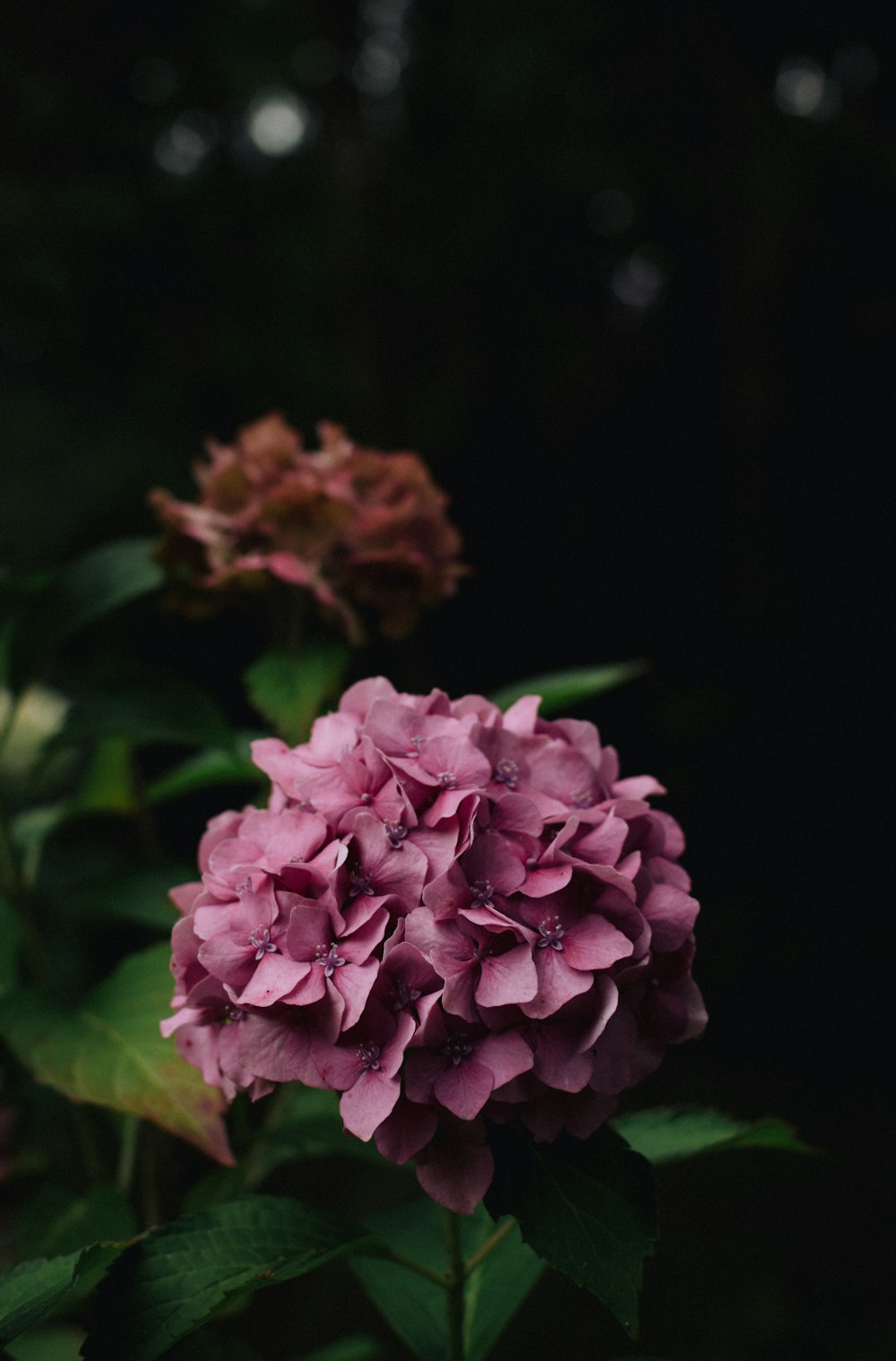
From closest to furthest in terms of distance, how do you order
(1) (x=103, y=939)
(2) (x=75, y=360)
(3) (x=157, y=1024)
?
1. (3) (x=157, y=1024)
2. (1) (x=103, y=939)
3. (2) (x=75, y=360)

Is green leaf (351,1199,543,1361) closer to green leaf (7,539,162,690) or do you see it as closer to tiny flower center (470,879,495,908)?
tiny flower center (470,879,495,908)

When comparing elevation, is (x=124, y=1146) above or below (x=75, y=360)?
below

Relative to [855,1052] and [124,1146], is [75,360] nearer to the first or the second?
[124,1146]

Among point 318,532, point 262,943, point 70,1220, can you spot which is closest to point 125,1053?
point 70,1220

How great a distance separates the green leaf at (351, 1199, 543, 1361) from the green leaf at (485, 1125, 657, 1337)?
0.27 metres

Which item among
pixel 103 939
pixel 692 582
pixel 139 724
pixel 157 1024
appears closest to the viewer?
pixel 157 1024

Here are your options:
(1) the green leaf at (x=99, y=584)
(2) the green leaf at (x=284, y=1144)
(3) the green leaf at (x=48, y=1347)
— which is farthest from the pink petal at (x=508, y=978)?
(3) the green leaf at (x=48, y=1347)

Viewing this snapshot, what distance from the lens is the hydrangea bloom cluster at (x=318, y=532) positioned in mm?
1020

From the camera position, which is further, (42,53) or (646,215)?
(646,215)

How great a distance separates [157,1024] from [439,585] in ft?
1.73

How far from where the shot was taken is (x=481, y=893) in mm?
563

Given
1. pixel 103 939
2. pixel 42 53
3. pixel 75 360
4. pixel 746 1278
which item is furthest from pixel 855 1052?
pixel 42 53

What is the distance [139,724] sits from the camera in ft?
3.02

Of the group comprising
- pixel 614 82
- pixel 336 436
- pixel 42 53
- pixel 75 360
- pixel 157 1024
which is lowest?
pixel 157 1024
